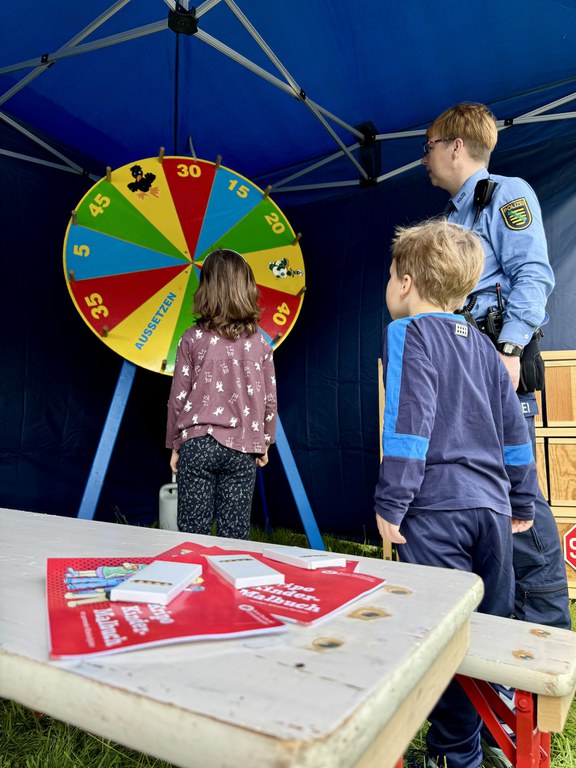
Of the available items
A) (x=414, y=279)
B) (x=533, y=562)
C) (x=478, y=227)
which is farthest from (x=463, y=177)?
(x=533, y=562)

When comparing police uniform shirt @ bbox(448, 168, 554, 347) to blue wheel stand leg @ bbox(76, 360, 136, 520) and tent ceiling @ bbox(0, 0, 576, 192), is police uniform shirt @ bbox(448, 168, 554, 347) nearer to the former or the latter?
tent ceiling @ bbox(0, 0, 576, 192)

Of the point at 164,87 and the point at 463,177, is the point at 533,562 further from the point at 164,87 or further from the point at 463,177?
the point at 164,87

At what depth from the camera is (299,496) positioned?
86.1 inches

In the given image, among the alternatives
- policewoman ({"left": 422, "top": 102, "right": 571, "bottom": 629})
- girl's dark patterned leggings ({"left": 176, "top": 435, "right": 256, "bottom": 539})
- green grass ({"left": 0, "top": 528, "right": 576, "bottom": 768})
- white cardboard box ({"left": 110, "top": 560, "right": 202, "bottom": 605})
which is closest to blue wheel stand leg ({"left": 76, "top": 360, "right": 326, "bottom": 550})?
girl's dark patterned leggings ({"left": 176, "top": 435, "right": 256, "bottom": 539})

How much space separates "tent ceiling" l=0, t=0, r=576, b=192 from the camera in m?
1.87

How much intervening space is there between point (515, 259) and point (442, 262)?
0.98 ft

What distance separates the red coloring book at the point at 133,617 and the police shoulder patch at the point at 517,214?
1090mm

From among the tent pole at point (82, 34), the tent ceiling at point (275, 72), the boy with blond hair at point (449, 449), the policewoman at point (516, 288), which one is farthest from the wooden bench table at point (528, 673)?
the tent pole at point (82, 34)

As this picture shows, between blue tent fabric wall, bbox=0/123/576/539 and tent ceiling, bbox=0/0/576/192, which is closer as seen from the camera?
tent ceiling, bbox=0/0/576/192

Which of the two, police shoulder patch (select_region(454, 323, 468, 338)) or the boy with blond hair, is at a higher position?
police shoulder patch (select_region(454, 323, 468, 338))

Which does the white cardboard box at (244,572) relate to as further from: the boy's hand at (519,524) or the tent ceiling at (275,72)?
the tent ceiling at (275,72)

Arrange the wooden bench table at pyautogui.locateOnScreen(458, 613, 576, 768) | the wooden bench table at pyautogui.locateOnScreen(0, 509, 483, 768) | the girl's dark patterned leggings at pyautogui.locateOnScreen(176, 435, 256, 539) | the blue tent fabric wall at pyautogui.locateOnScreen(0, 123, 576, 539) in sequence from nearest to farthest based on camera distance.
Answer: the wooden bench table at pyautogui.locateOnScreen(0, 509, 483, 768), the wooden bench table at pyautogui.locateOnScreen(458, 613, 576, 768), the girl's dark patterned leggings at pyautogui.locateOnScreen(176, 435, 256, 539), the blue tent fabric wall at pyautogui.locateOnScreen(0, 123, 576, 539)

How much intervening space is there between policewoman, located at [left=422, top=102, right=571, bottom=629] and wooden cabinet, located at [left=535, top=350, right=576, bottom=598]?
0.64 meters

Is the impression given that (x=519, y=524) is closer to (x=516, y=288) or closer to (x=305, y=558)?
(x=516, y=288)
